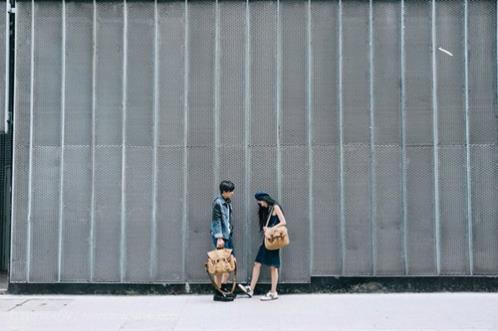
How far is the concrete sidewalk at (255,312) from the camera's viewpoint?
913 cm

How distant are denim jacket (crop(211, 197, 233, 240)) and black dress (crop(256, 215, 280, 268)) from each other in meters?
0.65

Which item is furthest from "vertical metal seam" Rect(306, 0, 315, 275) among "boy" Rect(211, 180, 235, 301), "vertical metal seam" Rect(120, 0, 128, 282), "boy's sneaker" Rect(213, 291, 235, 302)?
"vertical metal seam" Rect(120, 0, 128, 282)

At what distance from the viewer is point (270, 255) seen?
11008 millimetres

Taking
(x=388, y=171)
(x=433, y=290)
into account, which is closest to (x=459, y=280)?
(x=433, y=290)

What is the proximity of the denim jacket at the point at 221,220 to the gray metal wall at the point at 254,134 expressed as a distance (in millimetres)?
473

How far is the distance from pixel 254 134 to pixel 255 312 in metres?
3.30

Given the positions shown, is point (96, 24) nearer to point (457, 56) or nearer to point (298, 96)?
point (298, 96)

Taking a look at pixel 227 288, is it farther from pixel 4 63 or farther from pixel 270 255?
A: pixel 4 63

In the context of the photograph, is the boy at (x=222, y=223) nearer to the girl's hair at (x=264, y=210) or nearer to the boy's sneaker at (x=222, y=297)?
the boy's sneaker at (x=222, y=297)

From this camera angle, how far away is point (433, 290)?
451 inches

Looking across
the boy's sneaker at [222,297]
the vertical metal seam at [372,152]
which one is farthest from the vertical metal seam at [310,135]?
the boy's sneaker at [222,297]

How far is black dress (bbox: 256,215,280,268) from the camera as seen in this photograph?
10992 millimetres

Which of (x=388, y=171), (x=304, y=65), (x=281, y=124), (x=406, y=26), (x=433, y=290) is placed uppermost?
(x=406, y=26)

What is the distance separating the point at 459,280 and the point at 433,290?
1.63 feet
